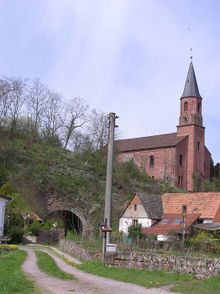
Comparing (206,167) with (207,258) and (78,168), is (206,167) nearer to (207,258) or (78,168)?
(78,168)

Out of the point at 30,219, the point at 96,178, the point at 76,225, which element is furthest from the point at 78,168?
the point at 30,219

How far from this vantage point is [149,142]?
89.6m

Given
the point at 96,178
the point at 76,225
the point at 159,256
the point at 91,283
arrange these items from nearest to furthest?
the point at 91,283
the point at 159,256
the point at 76,225
the point at 96,178

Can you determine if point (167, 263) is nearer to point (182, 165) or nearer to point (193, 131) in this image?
point (182, 165)

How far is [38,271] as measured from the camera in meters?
18.9

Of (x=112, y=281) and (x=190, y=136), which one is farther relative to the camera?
(x=190, y=136)

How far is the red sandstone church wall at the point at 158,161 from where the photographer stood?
272ft

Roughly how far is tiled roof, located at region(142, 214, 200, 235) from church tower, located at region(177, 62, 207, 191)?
28011 mm

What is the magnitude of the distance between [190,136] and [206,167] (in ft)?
23.2

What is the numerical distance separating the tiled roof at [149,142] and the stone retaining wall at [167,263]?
202 ft

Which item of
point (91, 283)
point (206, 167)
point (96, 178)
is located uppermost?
point (206, 167)

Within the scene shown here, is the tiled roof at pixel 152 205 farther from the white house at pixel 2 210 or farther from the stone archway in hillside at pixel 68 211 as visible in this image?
the white house at pixel 2 210

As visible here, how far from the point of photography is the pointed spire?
8625cm

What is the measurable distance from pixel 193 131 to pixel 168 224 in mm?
33490
